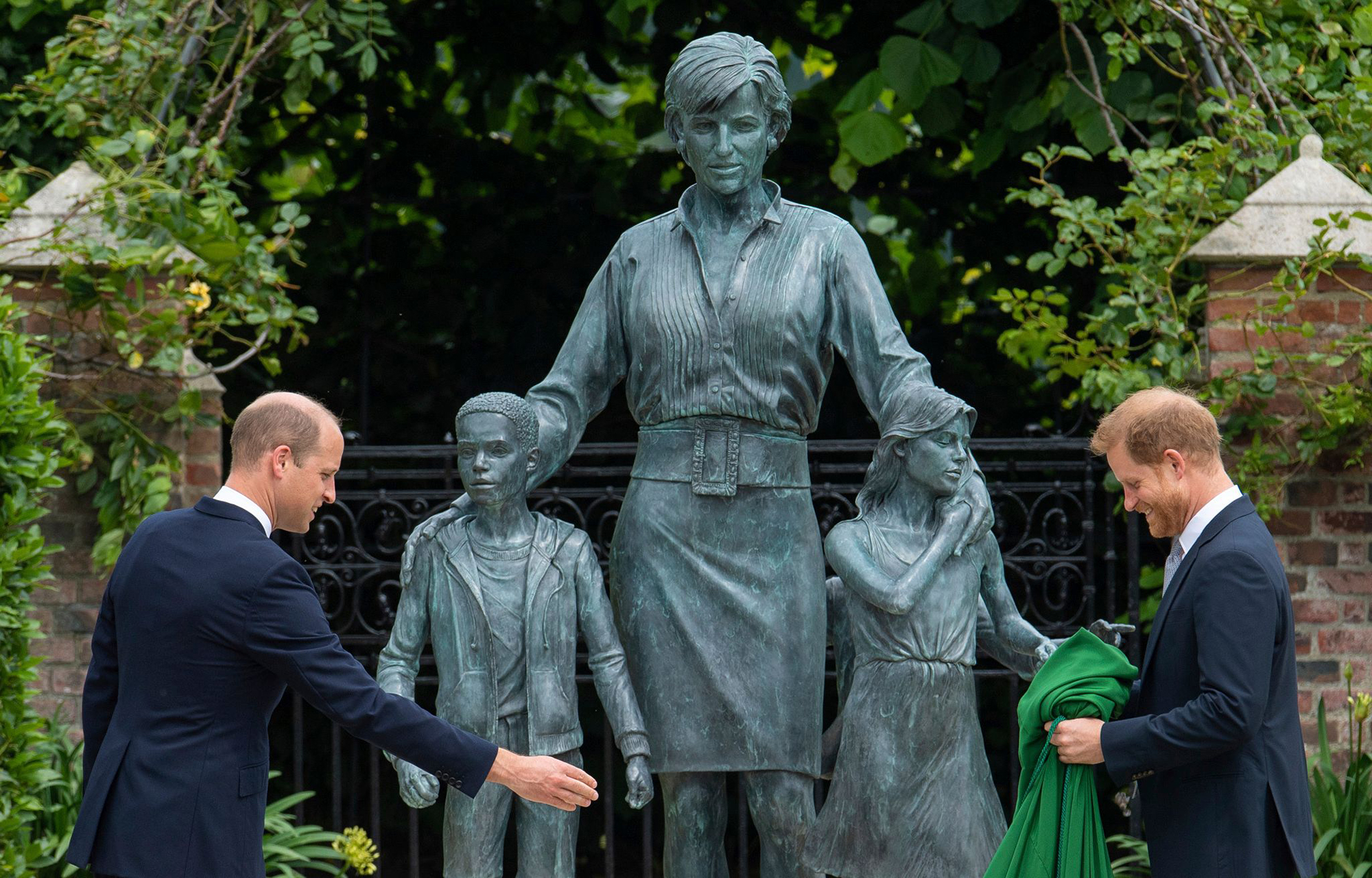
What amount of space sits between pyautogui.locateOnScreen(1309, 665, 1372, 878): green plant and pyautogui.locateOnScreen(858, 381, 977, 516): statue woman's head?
210 cm

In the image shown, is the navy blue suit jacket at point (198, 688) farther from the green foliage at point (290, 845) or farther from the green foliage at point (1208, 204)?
the green foliage at point (1208, 204)

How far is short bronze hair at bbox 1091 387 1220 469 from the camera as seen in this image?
2959 millimetres

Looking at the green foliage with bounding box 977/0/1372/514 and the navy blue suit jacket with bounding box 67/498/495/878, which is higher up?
the green foliage with bounding box 977/0/1372/514

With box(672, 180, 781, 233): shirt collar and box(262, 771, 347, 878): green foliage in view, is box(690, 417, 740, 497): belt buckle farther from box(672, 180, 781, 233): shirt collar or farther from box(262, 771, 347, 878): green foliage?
box(262, 771, 347, 878): green foliage

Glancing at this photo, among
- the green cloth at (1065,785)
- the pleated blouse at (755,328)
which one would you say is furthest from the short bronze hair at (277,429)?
the green cloth at (1065,785)

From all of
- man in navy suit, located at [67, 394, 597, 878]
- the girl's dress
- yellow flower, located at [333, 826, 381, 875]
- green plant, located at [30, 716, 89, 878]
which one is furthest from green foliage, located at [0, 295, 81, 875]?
the girl's dress

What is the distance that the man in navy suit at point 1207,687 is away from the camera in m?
2.84

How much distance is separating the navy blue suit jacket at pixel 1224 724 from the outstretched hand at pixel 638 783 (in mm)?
985

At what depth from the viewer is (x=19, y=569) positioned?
4.59 m

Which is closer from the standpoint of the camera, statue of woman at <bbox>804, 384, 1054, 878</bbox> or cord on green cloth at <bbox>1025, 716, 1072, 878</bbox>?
cord on green cloth at <bbox>1025, 716, 1072, 878</bbox>

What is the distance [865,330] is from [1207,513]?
0.90 m

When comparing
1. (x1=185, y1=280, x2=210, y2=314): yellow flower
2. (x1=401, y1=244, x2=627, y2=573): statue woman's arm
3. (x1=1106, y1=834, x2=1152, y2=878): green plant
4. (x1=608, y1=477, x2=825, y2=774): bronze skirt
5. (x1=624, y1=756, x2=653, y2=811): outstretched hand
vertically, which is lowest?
(x1=1106, y1=834, x2=1152, y2=878): green plant

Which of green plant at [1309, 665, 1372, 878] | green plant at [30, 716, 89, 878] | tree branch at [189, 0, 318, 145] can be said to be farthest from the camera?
tree branch at [189, 0, 318, 145]

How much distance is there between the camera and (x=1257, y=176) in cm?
545
